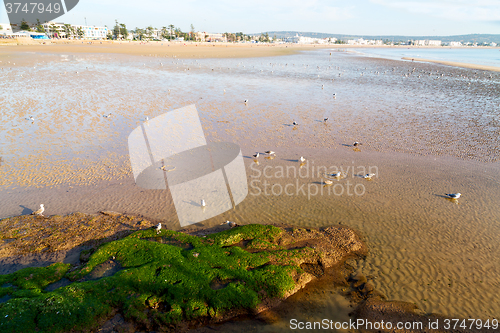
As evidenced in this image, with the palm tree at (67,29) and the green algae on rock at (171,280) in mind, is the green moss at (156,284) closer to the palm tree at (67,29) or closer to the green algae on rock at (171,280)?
the green algae on rock at (171,280)

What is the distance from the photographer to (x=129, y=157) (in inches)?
667

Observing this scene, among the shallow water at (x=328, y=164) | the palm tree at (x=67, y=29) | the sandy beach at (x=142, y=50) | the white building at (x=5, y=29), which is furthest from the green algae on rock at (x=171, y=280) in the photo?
the palm tree at (x=67, y=29)

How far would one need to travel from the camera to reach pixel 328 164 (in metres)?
16.9

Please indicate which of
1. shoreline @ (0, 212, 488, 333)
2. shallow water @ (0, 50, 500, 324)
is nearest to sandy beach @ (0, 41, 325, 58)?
shallow water @ (0, 50, 500, 324)

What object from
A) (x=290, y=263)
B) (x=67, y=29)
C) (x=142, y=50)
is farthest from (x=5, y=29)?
(x=290, y=263)

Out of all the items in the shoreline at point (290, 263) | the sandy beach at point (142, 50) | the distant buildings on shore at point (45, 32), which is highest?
the distant buildings on shore at point (45, 32)

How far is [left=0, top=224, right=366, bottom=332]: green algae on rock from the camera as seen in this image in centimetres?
691

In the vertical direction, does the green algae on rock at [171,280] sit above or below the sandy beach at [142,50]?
below

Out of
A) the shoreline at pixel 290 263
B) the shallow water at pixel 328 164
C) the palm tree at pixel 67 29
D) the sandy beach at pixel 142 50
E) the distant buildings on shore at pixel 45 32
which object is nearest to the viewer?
the shoreline at pixel 290 263

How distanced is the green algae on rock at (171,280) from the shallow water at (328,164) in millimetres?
1355

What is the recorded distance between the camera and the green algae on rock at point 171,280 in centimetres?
691

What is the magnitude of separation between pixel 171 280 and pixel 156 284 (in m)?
0.43

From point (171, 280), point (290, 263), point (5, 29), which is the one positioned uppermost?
point (5, 29)

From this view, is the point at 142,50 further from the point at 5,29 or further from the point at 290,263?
the point at 5,29
